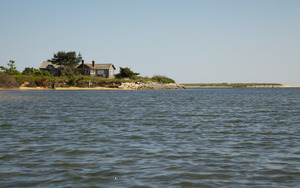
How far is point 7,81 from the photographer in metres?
94.1

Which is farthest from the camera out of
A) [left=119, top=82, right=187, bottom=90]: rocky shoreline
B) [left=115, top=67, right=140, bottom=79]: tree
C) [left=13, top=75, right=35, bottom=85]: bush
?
[left=115, top=67, right=140, bottom=79]: tree

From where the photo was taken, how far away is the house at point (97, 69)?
127438mm

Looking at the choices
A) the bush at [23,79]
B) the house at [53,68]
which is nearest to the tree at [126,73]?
the house at [53,68]

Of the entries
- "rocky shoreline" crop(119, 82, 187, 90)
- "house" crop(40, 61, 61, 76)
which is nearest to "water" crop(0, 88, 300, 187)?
"rocky shoreline" crop(119, 82, 187, 90)

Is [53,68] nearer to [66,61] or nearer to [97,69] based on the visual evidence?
[66,61]

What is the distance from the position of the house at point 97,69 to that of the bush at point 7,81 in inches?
1315

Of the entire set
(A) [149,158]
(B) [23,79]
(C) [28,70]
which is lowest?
(A) [149,158]

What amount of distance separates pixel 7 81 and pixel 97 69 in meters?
41.5

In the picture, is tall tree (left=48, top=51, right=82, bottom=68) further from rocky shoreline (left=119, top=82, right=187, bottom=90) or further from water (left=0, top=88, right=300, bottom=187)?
water (left=0, top=88, right=300, bottom=187)

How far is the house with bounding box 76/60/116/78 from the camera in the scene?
418 feet

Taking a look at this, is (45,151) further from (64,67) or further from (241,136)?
(64,67)

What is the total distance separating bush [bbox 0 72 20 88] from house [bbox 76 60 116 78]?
33409mm

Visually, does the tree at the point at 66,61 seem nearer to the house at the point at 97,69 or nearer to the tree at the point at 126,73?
the house at the point at 97,69

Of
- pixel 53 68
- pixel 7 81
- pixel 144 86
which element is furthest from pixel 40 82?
pixel 144 86
